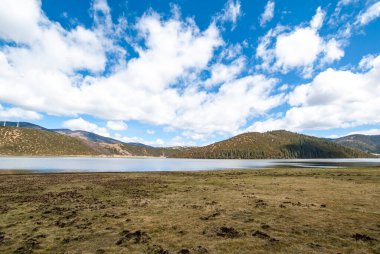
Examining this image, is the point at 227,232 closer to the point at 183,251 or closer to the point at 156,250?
the point at 183,251

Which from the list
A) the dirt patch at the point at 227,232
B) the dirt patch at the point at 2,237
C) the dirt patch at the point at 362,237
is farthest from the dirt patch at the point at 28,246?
the dirt patch at the point at 362,237

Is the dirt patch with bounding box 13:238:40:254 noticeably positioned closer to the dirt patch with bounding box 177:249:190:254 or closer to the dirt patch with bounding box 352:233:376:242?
the dirt patch with bounding box 177:249:190:254

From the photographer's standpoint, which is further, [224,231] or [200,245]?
[224,231]

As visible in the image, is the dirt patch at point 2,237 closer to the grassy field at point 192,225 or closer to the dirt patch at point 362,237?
the grassy field at point 192,225

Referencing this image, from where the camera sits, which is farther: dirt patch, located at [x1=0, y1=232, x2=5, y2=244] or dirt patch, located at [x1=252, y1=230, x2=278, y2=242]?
dirt patch, located at [x1=0, y1=232, x2=5, y2=244]

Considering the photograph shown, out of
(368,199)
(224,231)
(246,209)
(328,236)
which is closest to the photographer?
(328,236)

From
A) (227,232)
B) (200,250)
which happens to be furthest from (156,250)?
(227,232)

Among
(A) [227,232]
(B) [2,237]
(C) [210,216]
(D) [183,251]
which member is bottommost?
(D) [183,251]

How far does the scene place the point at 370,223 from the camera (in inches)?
762

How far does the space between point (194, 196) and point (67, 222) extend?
16.7 metres

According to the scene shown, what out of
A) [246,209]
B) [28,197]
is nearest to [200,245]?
[246,209]

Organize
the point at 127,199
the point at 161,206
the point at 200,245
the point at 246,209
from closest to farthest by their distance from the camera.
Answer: the point at 200,245 → the point at 246,209 → the point at 161,206 → the point at 127,199

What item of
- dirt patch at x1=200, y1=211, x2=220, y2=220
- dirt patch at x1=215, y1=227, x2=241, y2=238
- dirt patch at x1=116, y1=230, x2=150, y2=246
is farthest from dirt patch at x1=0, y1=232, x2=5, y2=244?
dirt patch at x1=200, y1=211, x2=220, y2=220

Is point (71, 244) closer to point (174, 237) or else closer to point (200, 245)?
point (174, 237)
